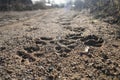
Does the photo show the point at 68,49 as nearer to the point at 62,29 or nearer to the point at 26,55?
the point at 26,55

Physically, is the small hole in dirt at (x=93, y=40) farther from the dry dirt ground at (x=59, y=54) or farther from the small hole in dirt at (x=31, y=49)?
the small hole in dirt at (x=31, y=49)

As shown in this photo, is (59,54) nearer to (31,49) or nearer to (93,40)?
(31,49)

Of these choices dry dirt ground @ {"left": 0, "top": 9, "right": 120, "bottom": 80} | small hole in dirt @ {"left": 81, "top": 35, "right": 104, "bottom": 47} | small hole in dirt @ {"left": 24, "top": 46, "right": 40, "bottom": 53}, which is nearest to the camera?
dry dirt ground @ {"left": 0, "top": 9, "right": 120, "bottom": 80}

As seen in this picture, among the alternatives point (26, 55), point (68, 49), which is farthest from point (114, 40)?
point (26, 55)

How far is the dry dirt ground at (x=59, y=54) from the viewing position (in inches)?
205

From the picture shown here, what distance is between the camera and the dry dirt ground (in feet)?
Result: 17.1

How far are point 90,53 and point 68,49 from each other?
78 centimetres

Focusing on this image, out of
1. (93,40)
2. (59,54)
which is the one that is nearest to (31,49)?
(59,54)

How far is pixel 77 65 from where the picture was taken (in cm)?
580

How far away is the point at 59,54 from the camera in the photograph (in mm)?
6617

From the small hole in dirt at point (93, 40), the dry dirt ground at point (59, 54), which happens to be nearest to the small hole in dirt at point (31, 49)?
the dry dirt ground at point (59, 54)

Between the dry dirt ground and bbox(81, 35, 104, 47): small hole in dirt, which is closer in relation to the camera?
the dry dirt ground

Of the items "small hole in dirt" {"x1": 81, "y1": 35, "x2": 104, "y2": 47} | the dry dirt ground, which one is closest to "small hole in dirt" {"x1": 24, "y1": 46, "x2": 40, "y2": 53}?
the dry dirt ground

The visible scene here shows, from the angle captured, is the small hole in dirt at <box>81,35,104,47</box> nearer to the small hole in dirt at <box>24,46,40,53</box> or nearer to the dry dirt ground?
the dry dirt ground
